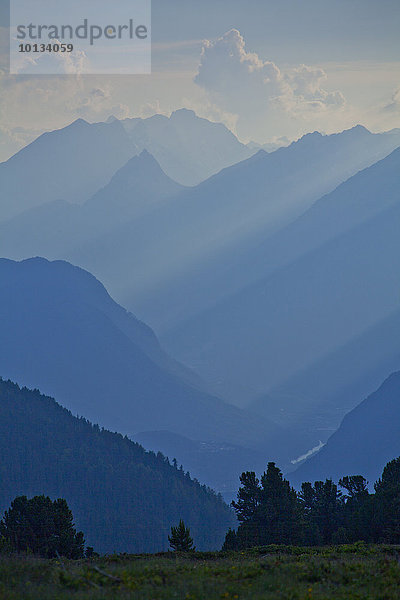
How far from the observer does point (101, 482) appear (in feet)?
568

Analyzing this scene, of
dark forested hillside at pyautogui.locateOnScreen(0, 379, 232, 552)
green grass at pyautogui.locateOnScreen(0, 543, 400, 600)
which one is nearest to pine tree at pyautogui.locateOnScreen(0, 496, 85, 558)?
green grass at pyautogui.locateOnScreen(0, 543, 400, 600)

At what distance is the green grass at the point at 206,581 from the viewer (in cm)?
2084

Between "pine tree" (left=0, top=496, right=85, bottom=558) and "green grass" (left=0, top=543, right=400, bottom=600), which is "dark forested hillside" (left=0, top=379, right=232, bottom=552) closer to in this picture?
"pine tree" (left=0, top=496, right=85, bottom=558)

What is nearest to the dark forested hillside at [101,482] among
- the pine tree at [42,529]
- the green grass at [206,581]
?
the pine tree at [42,529]

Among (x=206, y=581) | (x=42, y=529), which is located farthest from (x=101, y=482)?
(x=206, y=581)

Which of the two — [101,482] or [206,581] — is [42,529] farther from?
[101,482]

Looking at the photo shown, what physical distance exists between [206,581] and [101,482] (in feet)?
516

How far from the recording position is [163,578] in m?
23.6

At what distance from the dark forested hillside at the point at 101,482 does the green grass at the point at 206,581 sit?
124 meters

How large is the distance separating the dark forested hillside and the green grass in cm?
12412

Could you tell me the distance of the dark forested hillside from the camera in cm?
15525

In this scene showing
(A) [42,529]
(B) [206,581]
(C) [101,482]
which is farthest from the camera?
(C) [101,482]

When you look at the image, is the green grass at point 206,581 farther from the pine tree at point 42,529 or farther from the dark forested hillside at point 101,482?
the dark forested hillside at point 101,482

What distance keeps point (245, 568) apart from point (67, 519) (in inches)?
1456
